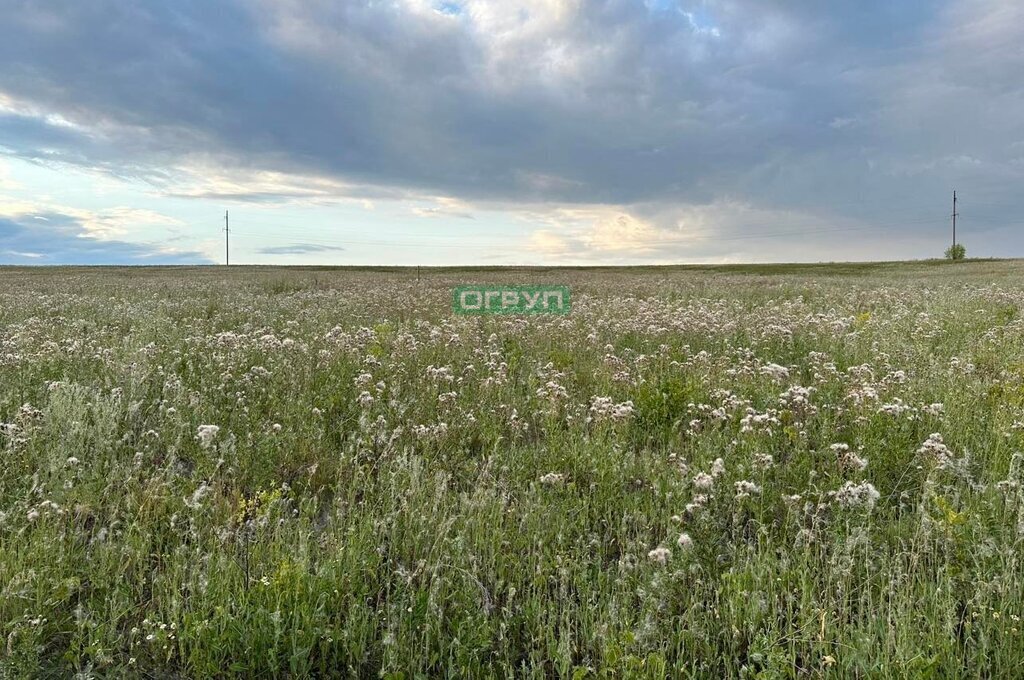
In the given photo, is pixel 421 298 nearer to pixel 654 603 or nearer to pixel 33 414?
pixel 33 414

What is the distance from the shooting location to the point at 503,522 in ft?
11.7

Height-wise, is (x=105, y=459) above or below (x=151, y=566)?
above

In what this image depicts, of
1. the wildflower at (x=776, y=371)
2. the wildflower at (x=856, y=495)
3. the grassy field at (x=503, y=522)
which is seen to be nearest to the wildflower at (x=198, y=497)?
the grassy field at (x=503, y=522)

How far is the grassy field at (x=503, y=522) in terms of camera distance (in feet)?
8.48

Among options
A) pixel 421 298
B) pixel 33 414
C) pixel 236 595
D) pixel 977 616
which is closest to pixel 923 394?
pixel 977 616

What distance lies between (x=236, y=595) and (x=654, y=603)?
6.96ft

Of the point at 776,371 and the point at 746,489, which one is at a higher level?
the point at 776,371

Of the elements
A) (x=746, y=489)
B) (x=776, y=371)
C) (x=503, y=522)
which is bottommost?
(x=503, y=522)

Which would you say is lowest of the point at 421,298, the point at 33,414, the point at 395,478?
the point at 395,478

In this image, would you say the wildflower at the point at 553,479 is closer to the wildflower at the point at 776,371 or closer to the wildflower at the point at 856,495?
the wildflower at the point at 856,495

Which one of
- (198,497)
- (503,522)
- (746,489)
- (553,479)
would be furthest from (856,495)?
(198,497)

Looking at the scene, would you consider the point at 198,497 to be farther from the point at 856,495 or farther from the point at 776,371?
the point at 776,371

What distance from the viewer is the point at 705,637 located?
257cm

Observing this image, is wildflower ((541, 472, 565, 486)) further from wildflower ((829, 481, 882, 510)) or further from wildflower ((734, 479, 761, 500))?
wildflower ((829, 481, 882, 510))
